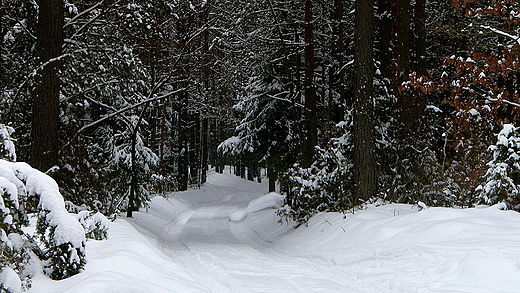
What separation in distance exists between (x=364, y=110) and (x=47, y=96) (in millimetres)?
7212

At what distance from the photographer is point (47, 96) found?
35.3 ft

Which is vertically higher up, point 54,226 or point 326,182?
point 54,226

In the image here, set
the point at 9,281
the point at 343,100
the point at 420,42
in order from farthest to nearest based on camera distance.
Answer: the point at 420,42 → the point at 343,100 → the point at 9,281

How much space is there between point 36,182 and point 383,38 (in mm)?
14231

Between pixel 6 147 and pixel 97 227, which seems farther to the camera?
pixel 97 227

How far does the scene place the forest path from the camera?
776 centimetres

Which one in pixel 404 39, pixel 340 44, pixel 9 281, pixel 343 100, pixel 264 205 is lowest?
pixel 264 205

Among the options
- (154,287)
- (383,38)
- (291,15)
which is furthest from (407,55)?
(154,287)

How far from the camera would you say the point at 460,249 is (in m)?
7.09

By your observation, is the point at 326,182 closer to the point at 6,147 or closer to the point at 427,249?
the point at 427,249

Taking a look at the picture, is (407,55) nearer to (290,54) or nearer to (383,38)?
(383,38)

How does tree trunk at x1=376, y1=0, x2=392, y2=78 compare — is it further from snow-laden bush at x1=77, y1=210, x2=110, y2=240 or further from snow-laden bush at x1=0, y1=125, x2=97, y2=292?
snow-laden bush at x1=0, y1=125, x2=97, y2=292

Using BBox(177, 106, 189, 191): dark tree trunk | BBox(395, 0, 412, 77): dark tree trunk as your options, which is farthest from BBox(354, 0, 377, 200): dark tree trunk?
BBox(177, 106, 189, 191): dark tree trunk

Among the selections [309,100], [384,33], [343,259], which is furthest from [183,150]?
[343,259]
